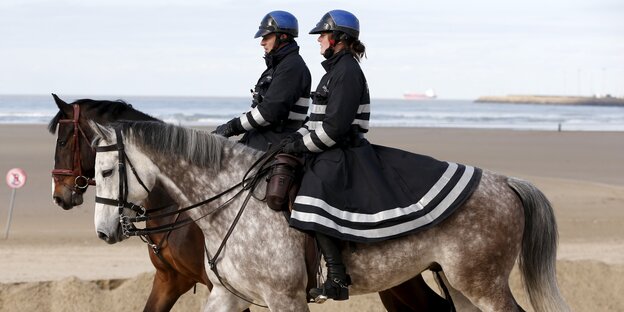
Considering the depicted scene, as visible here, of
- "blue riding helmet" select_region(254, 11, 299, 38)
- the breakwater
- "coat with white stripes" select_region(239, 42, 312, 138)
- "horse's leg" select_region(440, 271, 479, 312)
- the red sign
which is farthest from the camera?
Result: the breakwater

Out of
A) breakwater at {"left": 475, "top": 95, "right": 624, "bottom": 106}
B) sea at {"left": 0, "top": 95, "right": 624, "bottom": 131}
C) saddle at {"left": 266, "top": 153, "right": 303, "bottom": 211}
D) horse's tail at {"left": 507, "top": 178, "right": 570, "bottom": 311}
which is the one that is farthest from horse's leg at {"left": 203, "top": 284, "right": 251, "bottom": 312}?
breakwater at {"left": 475, "top": 95, "right": 624, "bottom": 106}

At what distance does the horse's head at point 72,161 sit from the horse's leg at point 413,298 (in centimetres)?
231

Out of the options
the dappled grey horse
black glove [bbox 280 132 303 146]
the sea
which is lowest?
the sea

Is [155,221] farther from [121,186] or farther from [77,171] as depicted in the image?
[121,186]

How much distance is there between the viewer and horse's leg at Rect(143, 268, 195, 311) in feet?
24.2

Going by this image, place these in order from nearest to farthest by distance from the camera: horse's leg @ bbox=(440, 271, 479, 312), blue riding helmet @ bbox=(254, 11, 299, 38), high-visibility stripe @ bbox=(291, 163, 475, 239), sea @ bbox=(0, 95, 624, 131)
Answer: high-visibility stripe @ bbox=(291, 163, 475, 239) < horse's leg @ bbox=(440, 271, 479, 312) < blue riding helmet @ bbox=(254, 11, 299, 38) < sea @ bbox=(0, 95, 624, 131)

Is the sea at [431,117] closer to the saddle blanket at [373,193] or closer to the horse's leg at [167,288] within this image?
the horse's leg at [167,288]

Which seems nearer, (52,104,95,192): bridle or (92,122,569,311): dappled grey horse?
(92,122,569,311): dappled grey horse

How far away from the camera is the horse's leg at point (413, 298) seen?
7.35m

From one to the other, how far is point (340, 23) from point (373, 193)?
1041 mm

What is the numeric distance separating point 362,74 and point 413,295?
1862mm

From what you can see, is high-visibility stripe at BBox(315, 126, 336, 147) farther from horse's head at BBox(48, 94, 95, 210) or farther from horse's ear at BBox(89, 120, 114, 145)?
horse's head at BBox(48, 94, 95, 210)

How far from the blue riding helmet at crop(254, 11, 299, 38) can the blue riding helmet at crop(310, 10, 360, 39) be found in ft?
3.00

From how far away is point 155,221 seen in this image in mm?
7117
